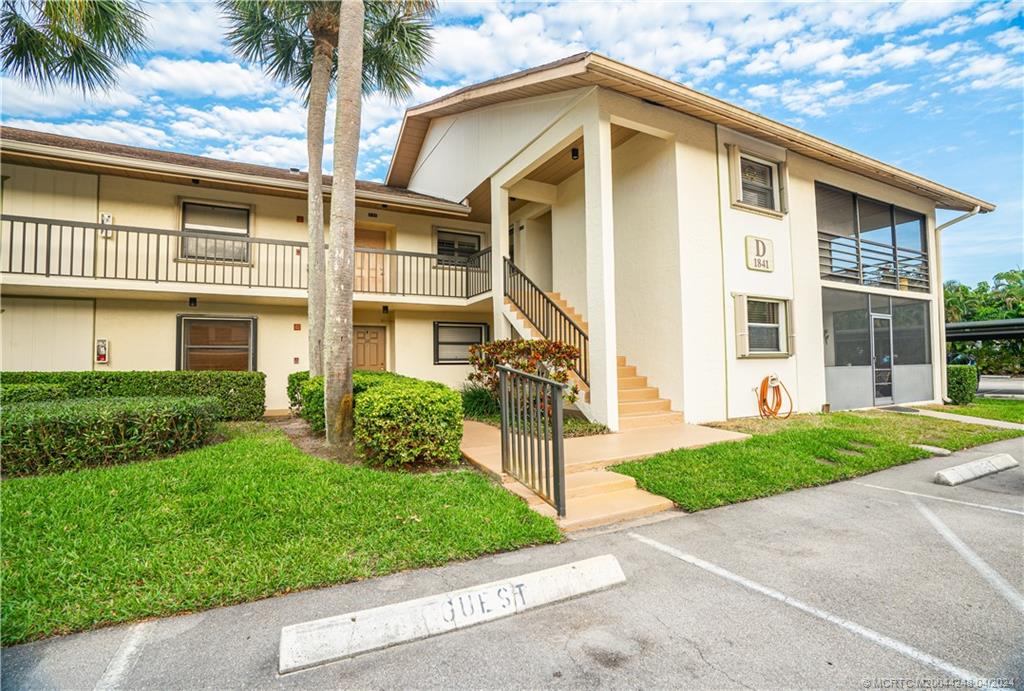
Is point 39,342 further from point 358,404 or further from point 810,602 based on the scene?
point 810,602

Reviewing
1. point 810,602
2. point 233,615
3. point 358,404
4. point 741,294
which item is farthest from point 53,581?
point 741,294

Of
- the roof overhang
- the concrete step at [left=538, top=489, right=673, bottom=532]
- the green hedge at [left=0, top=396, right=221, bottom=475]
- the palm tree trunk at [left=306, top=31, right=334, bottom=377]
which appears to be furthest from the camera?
the roof overhang

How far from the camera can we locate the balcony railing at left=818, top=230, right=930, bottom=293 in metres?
9.92

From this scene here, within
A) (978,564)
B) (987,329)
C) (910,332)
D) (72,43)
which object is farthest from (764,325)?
(72,43)

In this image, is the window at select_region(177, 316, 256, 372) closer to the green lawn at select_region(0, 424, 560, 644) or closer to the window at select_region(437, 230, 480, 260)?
the window at select_region(437, 230, 480, 260)

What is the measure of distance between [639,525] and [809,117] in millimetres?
10618

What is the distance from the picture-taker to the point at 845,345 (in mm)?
10008

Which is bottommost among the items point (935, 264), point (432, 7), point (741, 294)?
point (741, 294)

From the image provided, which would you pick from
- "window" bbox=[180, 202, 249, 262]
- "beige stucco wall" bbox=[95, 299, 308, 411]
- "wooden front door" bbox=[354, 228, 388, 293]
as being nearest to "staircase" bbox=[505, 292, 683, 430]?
"wooden front door" bbox=[354, 228, 388, 293]

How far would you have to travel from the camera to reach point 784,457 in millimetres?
5488

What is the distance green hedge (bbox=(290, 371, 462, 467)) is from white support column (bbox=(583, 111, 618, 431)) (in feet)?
8.67

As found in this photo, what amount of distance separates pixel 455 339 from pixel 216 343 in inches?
228

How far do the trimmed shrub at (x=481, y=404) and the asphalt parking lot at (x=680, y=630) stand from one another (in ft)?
17.3

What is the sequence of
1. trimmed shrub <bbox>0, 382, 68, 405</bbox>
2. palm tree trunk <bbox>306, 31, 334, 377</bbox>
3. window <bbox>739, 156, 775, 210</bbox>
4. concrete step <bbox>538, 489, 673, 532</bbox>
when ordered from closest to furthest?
concrete step <bbox>538, 489, 673, 532</bbox> → trimmed shrub <bbox>0, 382, 68, 405</bbox> → palm tree trunk <bbox>306, 31, 334, 377</bbox> → window <bbox>739, 156, 775, 210</bbox>
